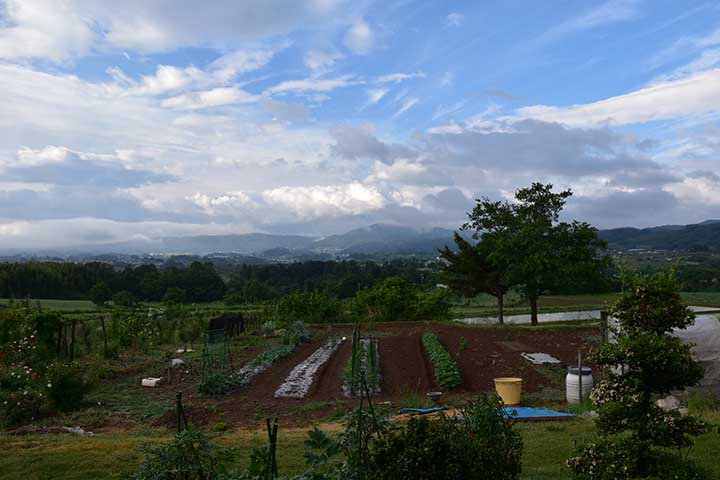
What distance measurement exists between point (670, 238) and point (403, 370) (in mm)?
142988

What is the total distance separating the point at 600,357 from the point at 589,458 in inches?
34.5

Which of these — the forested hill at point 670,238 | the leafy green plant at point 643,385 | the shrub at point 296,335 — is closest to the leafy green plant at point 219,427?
the leafy green plant at point 643,385

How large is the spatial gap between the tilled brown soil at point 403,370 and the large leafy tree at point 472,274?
12.5 ft

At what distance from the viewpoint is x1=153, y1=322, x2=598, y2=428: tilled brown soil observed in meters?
9.80

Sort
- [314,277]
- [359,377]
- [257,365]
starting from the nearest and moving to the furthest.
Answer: [359,377] < [257,365] < [314,277]

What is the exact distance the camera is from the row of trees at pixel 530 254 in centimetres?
2233

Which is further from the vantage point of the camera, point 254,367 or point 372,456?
point 254,367

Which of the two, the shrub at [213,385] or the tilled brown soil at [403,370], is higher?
the shrub at [213,385]

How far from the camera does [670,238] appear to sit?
13538 cm

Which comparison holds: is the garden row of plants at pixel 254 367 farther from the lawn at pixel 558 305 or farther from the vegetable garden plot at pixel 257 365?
the lawn at pixel 558 305

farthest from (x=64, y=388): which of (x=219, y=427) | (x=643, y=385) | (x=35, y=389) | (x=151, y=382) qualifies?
(x=643, y=385)

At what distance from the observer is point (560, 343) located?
58.3ft

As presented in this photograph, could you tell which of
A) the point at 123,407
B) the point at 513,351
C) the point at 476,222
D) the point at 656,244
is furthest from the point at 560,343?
the point at 656,244

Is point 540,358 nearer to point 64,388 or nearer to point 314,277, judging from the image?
point 64,388
